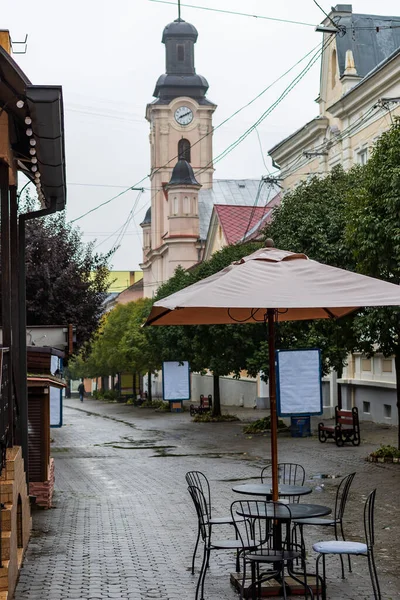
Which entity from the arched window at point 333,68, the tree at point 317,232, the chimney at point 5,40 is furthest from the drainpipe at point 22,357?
the arched window at point 333,68

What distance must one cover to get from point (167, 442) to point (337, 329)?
10.8 metres

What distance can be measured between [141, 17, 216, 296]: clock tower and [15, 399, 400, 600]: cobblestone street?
6071 centimetres

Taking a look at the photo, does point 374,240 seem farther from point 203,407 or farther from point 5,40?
point 203,407

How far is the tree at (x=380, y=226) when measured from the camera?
63.1ft

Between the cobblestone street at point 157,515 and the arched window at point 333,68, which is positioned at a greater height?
the arched window at point 333,68

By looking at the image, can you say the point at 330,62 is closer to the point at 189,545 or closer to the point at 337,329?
the point at 337,329

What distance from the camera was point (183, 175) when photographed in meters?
78.8

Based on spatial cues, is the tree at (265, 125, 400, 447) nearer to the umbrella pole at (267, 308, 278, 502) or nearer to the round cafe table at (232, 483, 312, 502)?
the umbrella pole at (267, 308, 278, 502)

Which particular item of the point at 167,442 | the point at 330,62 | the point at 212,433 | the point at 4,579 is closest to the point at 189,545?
the point at 4,579

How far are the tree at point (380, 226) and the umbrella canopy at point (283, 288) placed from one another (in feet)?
32.4

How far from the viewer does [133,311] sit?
73312 mm

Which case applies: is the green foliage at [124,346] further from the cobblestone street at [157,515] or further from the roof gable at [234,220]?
the cobblestone street at [157,515]

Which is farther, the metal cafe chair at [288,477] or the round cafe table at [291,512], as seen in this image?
the metal cafe chair at [288,477]

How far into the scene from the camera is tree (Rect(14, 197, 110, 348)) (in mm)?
31234
